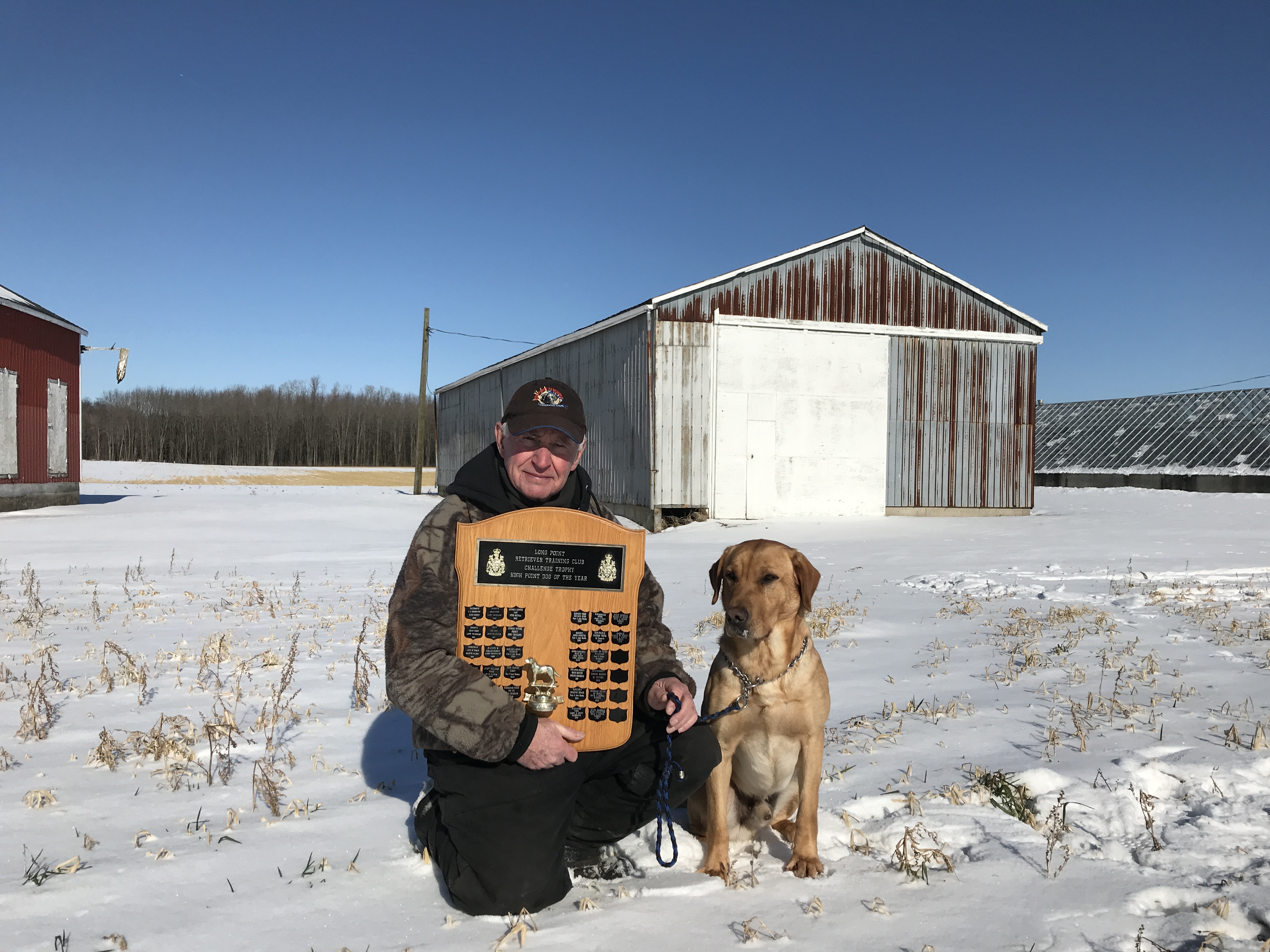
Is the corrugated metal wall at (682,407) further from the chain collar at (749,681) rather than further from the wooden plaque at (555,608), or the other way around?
the wooden plaque at (555,608)

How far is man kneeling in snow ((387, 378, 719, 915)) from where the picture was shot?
263 centimetres

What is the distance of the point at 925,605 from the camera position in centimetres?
817

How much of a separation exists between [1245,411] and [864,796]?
37617mm

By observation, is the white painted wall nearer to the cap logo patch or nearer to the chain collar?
the chain collar

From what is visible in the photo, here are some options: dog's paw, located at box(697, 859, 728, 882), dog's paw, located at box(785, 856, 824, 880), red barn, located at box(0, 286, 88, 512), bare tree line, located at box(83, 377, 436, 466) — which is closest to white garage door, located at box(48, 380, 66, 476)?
red barn, located at box(0, 286, 88, 512)

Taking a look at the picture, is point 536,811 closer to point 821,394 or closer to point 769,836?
point 769,836

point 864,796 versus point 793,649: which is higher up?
point 793,649

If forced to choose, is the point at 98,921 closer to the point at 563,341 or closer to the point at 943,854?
the point at 943,854

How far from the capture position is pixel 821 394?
17688 mm

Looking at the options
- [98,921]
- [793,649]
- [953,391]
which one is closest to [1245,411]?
[953,391]

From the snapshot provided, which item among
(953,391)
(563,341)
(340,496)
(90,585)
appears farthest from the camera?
(340,496)

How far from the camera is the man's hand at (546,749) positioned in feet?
8.71

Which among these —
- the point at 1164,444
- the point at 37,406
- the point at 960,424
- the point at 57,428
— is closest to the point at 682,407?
the point at 960,424

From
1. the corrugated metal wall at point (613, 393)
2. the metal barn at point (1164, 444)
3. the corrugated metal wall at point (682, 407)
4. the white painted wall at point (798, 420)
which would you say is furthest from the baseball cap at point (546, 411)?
the metal barn at point (1164, 444)
